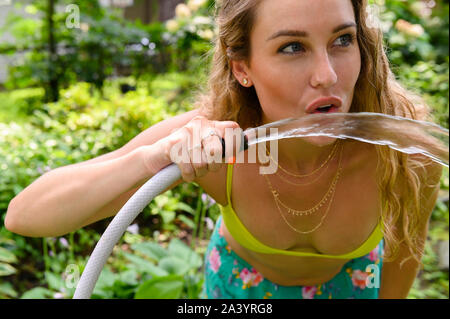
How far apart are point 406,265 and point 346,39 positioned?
102 cm

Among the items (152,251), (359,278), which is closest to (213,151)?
(359,278)

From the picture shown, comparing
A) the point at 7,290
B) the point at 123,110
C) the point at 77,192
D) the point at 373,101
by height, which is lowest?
the point at 7,290

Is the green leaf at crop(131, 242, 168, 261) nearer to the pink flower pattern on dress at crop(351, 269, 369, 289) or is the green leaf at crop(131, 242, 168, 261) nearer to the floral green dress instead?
the floral green dress

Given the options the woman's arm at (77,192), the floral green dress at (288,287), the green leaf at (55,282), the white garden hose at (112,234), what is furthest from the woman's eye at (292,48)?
the green leaf at (55,282)

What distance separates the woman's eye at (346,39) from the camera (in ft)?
4.25

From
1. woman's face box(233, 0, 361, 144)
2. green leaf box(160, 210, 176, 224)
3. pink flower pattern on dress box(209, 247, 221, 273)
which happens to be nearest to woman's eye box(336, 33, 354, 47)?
woman's face box(233, 0, 361, 144)

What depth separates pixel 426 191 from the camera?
5.70ft

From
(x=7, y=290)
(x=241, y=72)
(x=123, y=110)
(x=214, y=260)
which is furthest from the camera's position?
(x=123, y=110)

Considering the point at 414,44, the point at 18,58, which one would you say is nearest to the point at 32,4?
the point at 18,58

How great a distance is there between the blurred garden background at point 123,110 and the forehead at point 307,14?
2.14ft

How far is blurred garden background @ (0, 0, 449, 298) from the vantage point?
96.2 inches

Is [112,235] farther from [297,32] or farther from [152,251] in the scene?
[152,251]

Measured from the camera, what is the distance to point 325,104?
1.28 meters

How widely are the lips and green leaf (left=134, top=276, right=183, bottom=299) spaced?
3.68 ft
